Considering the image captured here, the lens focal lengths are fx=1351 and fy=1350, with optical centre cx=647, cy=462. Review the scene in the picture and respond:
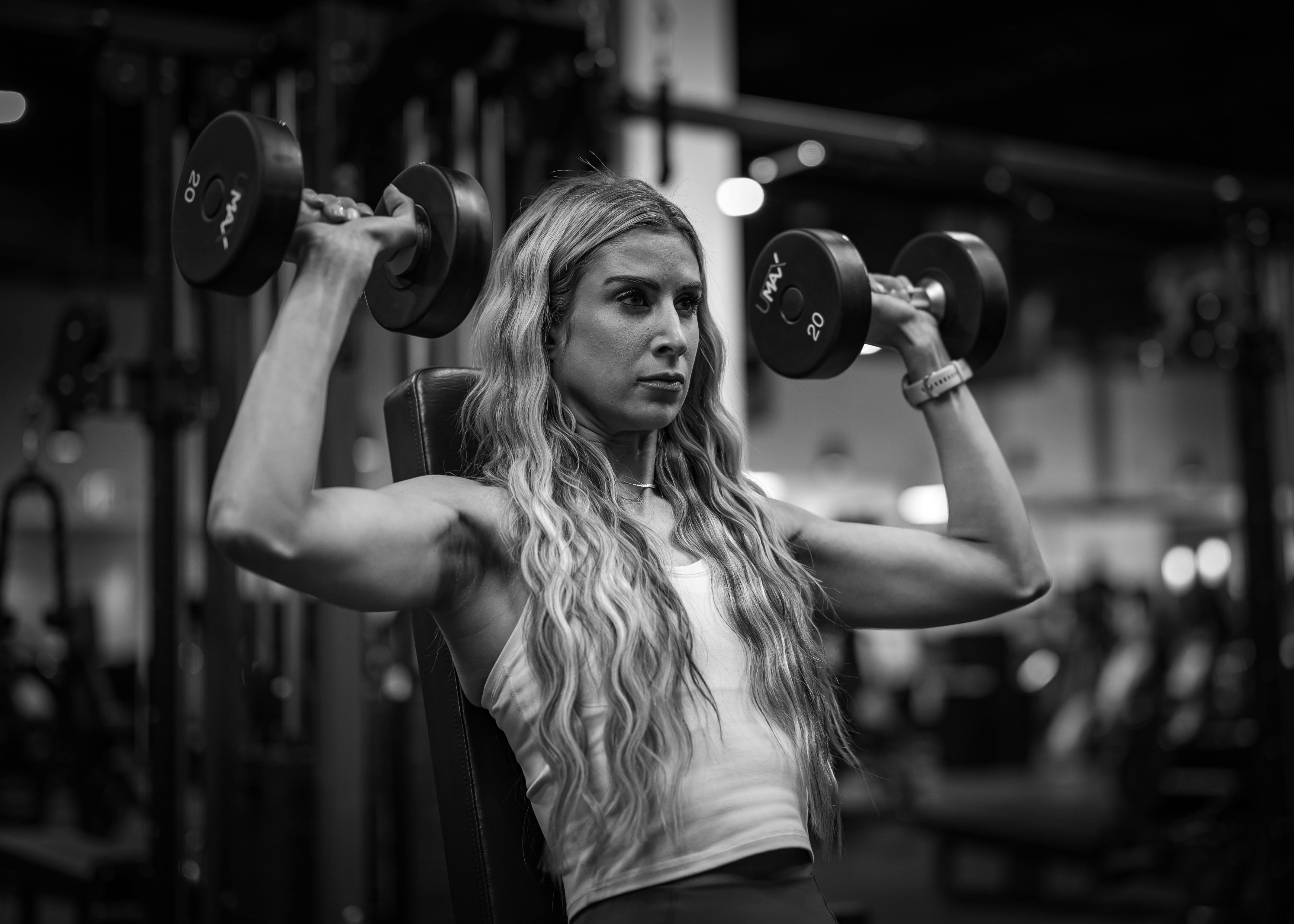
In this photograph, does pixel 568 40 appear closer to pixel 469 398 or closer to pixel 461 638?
pixel 469 398

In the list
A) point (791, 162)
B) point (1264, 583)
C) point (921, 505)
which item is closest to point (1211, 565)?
point (1264, 583)

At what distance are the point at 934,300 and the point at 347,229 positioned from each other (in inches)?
36.2

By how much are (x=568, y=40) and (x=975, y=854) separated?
18.3ft

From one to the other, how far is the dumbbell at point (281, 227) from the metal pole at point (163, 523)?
1.78 metres

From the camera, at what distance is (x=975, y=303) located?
1.92 m

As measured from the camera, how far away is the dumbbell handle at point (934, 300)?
1.96 meters

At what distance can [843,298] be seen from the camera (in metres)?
1.77

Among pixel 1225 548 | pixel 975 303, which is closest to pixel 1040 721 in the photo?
pixel 1225 548

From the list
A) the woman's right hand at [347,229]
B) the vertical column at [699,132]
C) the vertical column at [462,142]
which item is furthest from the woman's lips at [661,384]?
the vertical column at [699,132]

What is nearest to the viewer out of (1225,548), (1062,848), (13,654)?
(13,654)

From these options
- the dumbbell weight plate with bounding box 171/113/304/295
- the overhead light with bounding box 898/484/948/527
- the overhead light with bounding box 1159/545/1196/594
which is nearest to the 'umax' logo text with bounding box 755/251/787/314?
the dumbbell weight plate with bounding box 171/113/304/295

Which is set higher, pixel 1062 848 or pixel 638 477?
pixel 638 477

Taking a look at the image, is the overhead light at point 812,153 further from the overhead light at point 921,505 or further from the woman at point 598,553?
the overhead light at point 921,505

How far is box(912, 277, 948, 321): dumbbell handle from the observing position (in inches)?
77.1
